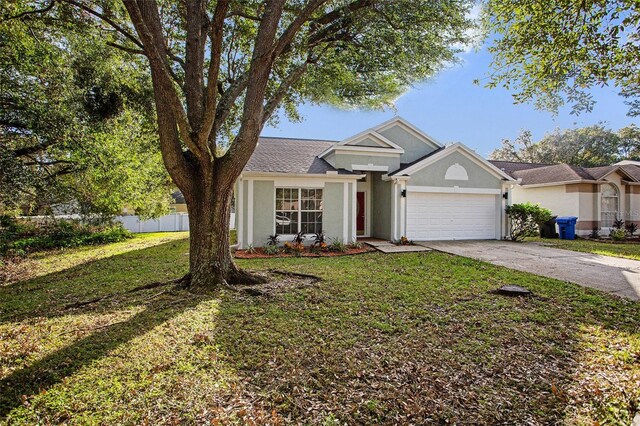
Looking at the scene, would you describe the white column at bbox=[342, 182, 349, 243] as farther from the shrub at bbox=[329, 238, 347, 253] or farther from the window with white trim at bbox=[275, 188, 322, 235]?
the window with white trim at bbox=[275, 188, 322, 235]

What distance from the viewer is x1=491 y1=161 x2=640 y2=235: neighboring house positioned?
16.4 metres

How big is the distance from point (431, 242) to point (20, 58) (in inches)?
556

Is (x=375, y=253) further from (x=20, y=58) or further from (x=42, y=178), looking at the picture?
(x=20, y=58)

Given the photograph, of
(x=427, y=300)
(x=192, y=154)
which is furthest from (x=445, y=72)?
(x=192, y=154)

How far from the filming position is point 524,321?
490 cm

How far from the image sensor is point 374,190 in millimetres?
15234

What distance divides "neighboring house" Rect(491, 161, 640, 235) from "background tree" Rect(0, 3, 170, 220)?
58.7 ft

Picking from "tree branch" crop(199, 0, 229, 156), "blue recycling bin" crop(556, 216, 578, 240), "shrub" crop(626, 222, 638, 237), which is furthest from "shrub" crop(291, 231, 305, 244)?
"shrub" crop(626, 222, 638, 237)

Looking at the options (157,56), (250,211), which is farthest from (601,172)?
(157,56)

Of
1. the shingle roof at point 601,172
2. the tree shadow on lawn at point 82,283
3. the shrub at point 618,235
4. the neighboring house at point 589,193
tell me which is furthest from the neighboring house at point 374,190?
the shingle roof at point 601,172

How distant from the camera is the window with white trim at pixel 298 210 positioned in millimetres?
11930

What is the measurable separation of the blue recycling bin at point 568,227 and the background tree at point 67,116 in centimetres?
1906

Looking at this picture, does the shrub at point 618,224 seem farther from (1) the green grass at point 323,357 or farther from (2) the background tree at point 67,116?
(2) the background tree at point 67,116

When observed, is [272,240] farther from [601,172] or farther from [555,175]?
[601,172]
